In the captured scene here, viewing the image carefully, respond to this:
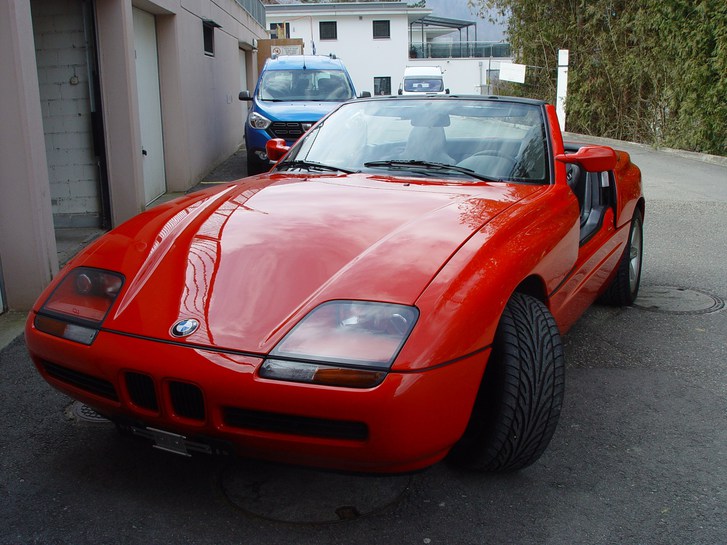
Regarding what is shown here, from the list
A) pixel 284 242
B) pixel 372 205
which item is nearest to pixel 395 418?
pixel 284 242

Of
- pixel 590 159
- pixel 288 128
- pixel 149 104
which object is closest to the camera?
pixel 590 159

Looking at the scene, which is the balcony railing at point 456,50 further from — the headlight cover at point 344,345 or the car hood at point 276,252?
the headlight cover at point 344,345

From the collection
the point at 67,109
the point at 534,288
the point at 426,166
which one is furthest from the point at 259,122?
the point at 534,288

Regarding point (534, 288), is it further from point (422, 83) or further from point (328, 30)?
point (328, 30)

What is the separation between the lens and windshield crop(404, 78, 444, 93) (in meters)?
28.8

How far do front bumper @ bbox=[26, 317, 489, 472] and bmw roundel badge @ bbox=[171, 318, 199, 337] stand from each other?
0.05 metres

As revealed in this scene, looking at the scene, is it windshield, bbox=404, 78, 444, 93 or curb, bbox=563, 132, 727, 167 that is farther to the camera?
windshield, bbox=404, 78, 444, 93

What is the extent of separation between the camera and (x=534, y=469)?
2758mm

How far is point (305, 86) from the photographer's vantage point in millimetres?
11750

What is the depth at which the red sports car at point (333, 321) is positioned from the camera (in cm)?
209

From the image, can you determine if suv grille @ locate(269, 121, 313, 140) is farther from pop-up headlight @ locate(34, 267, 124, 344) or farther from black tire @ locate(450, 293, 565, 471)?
black tire @ locate(450, 293, 565, 471)

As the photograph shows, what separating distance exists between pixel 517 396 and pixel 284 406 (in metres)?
0.83

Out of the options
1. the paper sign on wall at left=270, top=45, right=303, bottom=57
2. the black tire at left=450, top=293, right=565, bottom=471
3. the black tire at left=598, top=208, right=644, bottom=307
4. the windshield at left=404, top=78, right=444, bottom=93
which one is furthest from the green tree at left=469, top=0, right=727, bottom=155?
the black tire at left=450, top=293, right=565, bottom=471

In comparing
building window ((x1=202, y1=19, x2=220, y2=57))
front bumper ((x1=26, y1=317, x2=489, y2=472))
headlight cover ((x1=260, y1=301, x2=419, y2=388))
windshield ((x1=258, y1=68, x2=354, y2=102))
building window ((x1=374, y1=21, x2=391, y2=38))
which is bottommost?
front bumper ((x1=26, y1=317, x2=489, y2=472))
